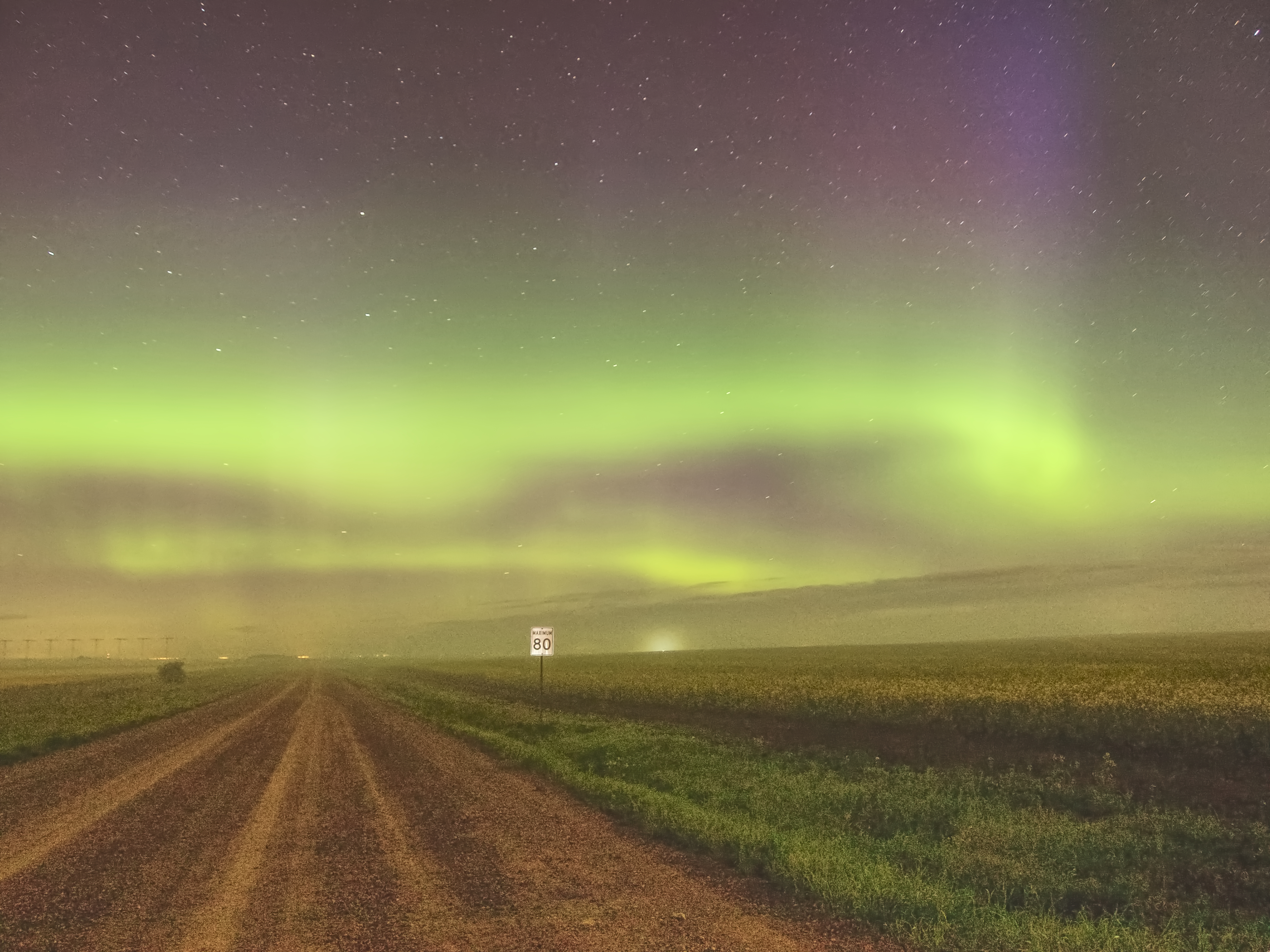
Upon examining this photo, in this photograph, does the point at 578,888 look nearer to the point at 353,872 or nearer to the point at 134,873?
the point at 353,872

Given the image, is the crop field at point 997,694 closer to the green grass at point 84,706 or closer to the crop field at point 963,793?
the crop field at point 963,793

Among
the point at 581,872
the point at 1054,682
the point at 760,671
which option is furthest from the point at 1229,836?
the point at 760,671

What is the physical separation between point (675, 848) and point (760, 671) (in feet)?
223

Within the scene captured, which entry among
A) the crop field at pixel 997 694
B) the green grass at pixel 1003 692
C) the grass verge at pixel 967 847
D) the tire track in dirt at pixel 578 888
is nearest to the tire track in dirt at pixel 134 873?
the tire track in dirt at pixel 578 888

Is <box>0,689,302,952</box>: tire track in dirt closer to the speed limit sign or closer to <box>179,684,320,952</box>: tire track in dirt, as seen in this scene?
<box>179,684,320,952</box>: tire track in dirt

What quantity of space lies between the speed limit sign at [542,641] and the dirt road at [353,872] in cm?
900

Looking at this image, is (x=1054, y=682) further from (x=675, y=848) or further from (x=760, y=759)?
(x=675, y=848)

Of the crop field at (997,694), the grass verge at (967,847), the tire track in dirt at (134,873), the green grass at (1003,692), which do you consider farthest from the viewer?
the green grass at (1003,692)

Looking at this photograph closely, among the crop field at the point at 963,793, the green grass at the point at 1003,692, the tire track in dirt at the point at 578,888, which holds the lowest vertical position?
the green grass at the point at 1003,692

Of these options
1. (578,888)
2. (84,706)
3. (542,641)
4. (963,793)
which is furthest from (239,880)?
(84,706)

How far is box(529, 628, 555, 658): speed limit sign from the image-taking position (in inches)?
1123

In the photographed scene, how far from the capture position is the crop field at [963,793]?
28.0 ft

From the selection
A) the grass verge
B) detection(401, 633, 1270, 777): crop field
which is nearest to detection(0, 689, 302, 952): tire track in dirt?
the grass verge

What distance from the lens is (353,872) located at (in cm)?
998
